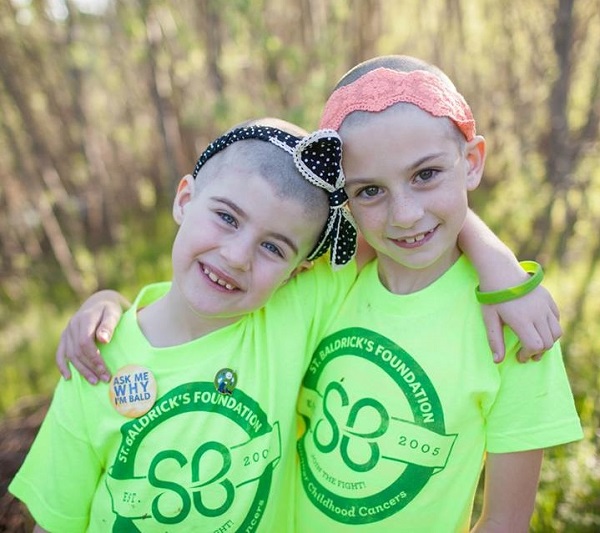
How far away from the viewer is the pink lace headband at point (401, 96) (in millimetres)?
1652

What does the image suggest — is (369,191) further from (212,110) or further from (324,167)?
(212,110)

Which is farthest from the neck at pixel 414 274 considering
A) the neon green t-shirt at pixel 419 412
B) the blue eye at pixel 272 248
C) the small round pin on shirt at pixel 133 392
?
the small round pin on shirt at pixel 133 392

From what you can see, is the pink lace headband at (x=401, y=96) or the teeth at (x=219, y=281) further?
the teeth at (x=219, y=281)

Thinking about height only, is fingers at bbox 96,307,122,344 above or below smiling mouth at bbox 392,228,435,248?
below

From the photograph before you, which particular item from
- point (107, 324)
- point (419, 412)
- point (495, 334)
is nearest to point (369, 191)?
point (495, 334)

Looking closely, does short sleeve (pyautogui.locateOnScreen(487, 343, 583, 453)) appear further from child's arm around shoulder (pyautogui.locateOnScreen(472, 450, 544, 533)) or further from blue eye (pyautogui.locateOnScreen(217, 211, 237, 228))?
blue eye (pyautogui.locateOnScreen(217, 211, 237, 228))

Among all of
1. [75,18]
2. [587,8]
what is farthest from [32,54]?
[587,8]

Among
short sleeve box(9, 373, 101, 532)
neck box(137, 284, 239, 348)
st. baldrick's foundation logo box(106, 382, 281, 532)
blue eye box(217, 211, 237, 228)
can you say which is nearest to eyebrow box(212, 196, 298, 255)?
blue eye box(217, 211, 237, 228)

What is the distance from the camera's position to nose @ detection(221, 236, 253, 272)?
171 centimetres

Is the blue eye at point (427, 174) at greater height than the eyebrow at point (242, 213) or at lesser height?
greater

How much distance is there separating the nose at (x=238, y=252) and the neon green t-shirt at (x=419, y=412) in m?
0.37

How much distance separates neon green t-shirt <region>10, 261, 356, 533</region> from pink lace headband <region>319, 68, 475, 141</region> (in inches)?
29.3

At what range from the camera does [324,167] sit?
5.59 ft

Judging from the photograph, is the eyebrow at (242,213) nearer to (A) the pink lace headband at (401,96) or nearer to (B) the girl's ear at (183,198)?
(B) the girl's ear at (183,198)
